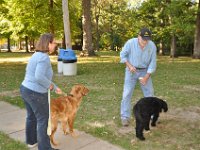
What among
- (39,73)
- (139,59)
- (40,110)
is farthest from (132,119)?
(39,73)

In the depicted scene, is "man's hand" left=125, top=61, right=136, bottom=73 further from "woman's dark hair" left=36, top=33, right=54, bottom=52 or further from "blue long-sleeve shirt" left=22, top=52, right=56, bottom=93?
"woman's dark hair" left=36, top=33, right=54, bottom=52

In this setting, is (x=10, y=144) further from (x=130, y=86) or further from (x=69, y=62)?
(x=69, y=62)

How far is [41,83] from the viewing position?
490 centimetres

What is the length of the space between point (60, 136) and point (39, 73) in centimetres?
207

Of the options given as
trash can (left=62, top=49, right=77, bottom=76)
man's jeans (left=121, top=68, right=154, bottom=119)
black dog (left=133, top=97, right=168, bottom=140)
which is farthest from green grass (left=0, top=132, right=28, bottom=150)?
trash can (left=62, top=49, right=77, bottom=76)

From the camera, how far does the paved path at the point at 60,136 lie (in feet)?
19.4

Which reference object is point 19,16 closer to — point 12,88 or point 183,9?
point 183,9

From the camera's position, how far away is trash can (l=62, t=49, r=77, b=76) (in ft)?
46.6

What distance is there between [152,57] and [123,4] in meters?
46.0

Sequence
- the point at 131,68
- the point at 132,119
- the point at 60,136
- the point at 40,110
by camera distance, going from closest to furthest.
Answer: the point at 40,110 < the point at 60,136 < the point at 131,68 < the point at 132,119

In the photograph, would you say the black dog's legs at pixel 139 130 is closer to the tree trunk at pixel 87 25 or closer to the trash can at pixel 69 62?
the trash can at pixel 69 62

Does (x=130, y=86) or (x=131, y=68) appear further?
(x=130, y=86)

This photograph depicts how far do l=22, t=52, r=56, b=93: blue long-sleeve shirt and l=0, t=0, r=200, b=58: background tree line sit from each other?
776 inches

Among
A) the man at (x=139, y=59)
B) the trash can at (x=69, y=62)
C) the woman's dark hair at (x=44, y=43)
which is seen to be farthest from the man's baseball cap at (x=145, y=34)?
the trash can at (x=69, y=62)
